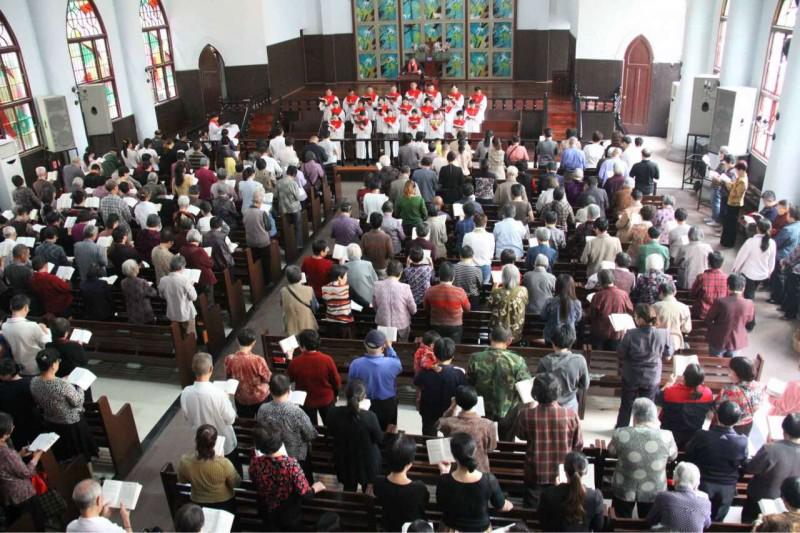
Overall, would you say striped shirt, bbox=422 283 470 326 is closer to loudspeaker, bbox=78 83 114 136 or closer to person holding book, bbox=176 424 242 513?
person holding book, bbox=176 424 242 513

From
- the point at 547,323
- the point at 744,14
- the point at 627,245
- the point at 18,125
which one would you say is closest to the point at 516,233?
the point at 627,245

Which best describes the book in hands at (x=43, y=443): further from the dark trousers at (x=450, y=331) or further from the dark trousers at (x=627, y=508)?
the dark trousers at (x=627, y=508)

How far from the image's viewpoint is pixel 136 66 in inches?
708

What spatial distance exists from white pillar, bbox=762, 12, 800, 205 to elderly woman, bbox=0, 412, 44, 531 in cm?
1104

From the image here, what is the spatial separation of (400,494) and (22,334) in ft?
15.1

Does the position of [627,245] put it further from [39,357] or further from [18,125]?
[18,125]

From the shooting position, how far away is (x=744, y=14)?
1346 centimetres

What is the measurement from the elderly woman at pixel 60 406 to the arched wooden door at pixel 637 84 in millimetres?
17227

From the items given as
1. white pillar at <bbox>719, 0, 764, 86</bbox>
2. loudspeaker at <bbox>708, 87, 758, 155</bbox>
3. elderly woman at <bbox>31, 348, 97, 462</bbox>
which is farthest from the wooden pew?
white pillar at <bbox>719, 0, 764, 86</bbox>

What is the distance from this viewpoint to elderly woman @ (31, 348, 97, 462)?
5.87 meters

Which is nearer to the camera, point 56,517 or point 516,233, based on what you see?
point 56,517

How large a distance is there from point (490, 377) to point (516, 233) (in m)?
3.52

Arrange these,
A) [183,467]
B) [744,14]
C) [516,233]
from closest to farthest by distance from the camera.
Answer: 1. [183,467]
2. [516,233]
3. [744,14]

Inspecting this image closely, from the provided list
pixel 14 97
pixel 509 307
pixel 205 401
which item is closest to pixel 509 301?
pixel 509 307
